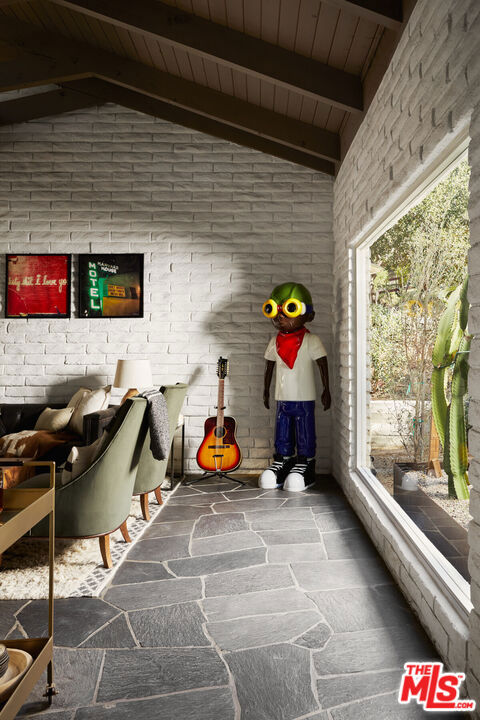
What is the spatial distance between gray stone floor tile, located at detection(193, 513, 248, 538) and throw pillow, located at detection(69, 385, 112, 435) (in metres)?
1.34

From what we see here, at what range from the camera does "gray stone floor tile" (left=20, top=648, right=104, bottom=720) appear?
1.52 meters

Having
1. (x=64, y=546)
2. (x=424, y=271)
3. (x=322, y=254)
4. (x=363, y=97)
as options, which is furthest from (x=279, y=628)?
(x=322, y=254)

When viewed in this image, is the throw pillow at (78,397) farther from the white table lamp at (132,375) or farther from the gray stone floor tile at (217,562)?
the gray stone floor tile at (217,562)

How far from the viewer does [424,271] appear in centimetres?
218

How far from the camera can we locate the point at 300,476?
3.94 m

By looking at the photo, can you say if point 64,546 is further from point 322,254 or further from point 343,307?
point 322,254

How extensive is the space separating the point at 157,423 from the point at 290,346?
5.67 feet

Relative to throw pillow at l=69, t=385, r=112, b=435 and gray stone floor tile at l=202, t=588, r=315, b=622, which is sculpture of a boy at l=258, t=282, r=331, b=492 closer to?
throw pillow at l=69, t=385, r=112, b=435

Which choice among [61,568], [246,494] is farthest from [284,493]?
[61,568]

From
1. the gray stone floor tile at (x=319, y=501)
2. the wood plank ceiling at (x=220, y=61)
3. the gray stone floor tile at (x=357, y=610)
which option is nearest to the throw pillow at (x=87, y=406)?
the gray stone floor tile at (x=319, y=501)

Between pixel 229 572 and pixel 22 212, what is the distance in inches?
153

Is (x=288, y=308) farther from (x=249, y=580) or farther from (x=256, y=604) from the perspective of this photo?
(x=256, y=604)

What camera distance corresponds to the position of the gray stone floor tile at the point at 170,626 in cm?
184

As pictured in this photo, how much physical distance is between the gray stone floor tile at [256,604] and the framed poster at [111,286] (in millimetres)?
2972
